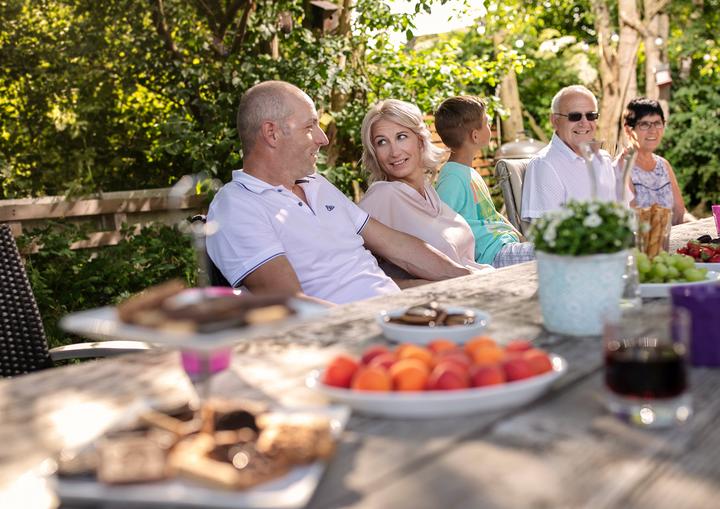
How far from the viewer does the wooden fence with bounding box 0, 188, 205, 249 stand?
4457mm

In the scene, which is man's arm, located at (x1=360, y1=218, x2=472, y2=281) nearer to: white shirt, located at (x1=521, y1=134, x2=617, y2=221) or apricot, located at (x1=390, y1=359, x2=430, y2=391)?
white shirt, located at (x1=521, y1=134, x2=617, y2=221)

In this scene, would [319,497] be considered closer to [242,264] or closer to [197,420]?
[197,420]

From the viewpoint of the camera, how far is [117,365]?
1375 millimetres

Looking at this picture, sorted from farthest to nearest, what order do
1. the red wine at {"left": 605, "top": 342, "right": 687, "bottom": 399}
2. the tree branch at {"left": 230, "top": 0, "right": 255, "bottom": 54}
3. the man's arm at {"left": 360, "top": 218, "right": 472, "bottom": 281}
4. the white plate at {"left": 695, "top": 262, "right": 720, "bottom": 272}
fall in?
the tree branch at {"left": 230, "top": 0, "right": 255, "bottom": 54} → the man's arm at {"left": 360, "top": 218, "right": 472, "bottom": 281} → the white plate at {"left": 695, "top": 262, "right": 720, "bottom": 272} → the red wine at {"left": 605, "top": 342, "right": 687, "bottom": 399}

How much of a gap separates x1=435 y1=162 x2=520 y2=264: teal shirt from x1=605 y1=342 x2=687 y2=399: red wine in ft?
8.54

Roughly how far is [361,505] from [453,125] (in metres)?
3.29

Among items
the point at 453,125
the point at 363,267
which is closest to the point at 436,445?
the point at 363,267

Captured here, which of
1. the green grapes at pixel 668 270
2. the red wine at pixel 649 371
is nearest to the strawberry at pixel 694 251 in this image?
the green grapes at pixel 668 270

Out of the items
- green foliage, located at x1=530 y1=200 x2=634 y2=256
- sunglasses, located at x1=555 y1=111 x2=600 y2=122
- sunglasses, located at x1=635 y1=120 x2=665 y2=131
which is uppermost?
sunglasses, located at x1=555 y1=111 x2=600 y2=122

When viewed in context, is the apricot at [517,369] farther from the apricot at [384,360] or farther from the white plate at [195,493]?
the white plate at [195,493]

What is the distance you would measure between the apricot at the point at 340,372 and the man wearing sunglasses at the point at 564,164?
8.62ft

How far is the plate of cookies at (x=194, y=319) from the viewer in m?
0.86

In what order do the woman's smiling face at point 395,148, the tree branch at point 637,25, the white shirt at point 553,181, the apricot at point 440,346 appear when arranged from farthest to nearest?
1. the tree branch at point 637,25
2. the white shirt at point 553,181
3. the woman's smiling face at point 395,148
4. the apricot at point 440,346

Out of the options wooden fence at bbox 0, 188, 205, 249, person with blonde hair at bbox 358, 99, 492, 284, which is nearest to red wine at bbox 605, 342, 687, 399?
person with blonde hair at bbox 358, 99, 492, 284
